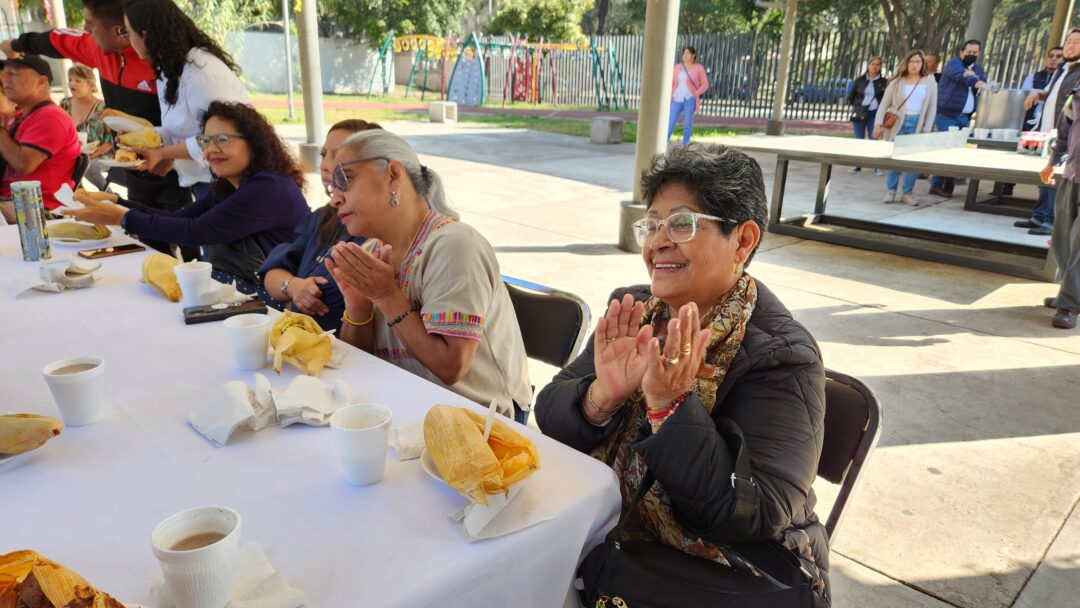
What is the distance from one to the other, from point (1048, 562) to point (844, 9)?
28302mm

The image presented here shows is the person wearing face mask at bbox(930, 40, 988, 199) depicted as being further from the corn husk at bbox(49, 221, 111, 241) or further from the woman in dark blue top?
the corn husk at bbox(49, 221, 111, 241)

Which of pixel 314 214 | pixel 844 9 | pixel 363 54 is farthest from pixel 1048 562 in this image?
pixel 363 54

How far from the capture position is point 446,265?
2045 mm

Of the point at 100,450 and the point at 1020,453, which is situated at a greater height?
the point at 100,450

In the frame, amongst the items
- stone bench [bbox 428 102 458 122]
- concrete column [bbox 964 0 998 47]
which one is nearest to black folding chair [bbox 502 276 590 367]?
concrete column [bbox 964 0 998 47]

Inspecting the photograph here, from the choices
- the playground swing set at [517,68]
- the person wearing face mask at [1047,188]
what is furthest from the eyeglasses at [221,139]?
the playground swing set at [517,68]

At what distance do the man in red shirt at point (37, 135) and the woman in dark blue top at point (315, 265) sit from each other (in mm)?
2337

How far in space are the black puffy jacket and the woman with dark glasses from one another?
7.21ft

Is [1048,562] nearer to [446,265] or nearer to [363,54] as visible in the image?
[446,265]

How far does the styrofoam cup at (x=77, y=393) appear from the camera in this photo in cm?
149

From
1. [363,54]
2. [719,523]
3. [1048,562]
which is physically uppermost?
[363,54]

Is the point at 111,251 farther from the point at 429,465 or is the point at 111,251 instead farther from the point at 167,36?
the point at 429,465

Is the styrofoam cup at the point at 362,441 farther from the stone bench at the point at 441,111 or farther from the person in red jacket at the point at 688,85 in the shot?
the stone bench at the point at 441,111

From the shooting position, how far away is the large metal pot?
1009 centimetres
